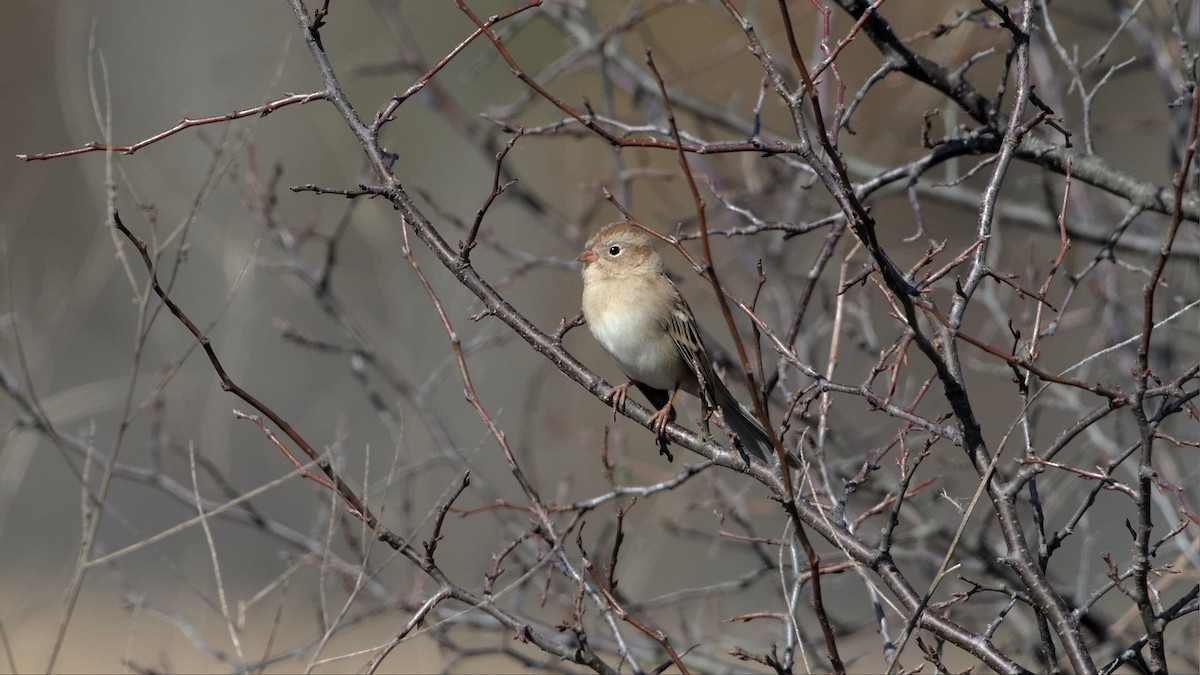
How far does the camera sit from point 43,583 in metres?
5.26

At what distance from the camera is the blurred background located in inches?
189

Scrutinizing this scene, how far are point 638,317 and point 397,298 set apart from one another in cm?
234

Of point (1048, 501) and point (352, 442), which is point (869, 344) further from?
point (352, 442)

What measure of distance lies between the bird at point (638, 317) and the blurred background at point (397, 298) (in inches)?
6.6

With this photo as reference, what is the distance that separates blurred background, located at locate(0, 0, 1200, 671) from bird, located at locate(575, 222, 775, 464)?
168mm

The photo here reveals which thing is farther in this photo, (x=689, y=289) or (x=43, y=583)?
(x=689, y=289)

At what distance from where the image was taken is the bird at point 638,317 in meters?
4.48

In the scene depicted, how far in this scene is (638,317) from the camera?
452cm

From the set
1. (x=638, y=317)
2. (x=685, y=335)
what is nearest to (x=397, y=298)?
(x=638, y=317)

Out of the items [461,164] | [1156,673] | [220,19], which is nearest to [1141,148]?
[461,164]

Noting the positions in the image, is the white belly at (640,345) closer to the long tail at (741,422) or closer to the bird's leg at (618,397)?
the bird's leg at (618,397)

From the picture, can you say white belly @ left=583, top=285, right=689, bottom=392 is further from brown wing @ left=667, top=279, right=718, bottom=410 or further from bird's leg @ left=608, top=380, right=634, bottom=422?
bird's leg @ left=608, top=380, right=634, bottom=422

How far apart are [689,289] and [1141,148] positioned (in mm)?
5774

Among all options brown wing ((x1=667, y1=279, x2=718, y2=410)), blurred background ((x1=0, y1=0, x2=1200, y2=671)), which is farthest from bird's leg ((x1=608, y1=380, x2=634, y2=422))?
brown wing ((x1=667, y1=279, x2=718, y2=410))
